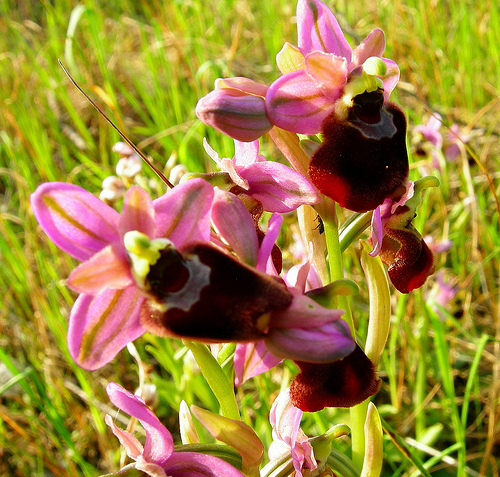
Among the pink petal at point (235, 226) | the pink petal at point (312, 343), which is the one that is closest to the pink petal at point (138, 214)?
the pink petal at point (235, 226)

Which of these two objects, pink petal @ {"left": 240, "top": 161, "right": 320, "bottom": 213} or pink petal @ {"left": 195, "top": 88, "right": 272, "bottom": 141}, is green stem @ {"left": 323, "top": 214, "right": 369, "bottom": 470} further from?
pink petal @ {"left": 195, "top": 88, "right": 272, "bottom": 141}

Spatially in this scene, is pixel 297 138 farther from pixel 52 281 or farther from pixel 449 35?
pixel 449 35

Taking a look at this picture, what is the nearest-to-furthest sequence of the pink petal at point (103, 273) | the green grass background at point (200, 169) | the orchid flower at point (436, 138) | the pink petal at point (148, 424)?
the pink petal at point (103, 273) → the pink petal at point (148, 424) → the green grass background at point (200, 169) → the orchid flower at point (436, 138)

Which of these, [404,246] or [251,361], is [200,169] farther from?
[251,361]

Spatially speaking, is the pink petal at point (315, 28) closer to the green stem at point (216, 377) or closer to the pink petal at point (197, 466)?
the green stem at point (216, 377)

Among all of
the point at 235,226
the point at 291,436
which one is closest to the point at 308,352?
the point at 235,226

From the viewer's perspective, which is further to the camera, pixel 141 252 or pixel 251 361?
pixel 251 361
